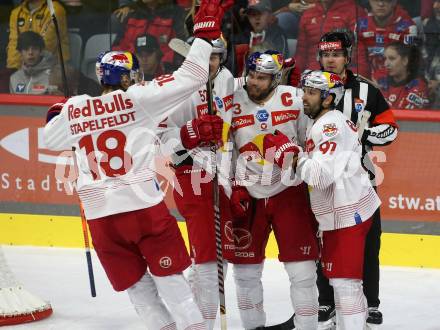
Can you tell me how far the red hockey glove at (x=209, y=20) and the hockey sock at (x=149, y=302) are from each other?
103 centimetres

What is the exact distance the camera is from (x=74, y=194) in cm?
719

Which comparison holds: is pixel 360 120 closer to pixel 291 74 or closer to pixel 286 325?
pixel 291 74

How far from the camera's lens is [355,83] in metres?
4.98

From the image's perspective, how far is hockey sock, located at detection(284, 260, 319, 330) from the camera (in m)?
4.67

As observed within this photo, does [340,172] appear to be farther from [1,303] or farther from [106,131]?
[1,303]

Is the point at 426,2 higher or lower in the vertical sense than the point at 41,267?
higher

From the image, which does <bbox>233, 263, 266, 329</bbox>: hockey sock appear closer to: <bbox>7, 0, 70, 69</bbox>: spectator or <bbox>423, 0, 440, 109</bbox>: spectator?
<bbox>423, 0, 440, 109</bbox>: spectator

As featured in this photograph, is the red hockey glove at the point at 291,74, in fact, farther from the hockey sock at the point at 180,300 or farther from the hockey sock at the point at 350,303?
the hockey sock at the point at 180,300

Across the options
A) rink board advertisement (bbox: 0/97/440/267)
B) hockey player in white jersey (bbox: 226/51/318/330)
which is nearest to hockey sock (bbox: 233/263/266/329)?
hockey player in white jersey (bbox: 226/51/318/330)

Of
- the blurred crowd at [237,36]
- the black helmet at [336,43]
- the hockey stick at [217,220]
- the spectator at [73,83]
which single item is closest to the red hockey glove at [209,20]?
the hockey stick at [217,220]

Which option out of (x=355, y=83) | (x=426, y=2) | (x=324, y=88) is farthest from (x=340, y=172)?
(x=426, y=2)

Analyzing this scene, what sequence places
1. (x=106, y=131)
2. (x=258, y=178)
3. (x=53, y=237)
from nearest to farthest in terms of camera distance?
(x=106, y=131) < (x=258, y=178) < (x=53, y=237)

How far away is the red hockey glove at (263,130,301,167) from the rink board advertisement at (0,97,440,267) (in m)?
2.06

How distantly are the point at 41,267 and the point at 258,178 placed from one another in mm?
2314
